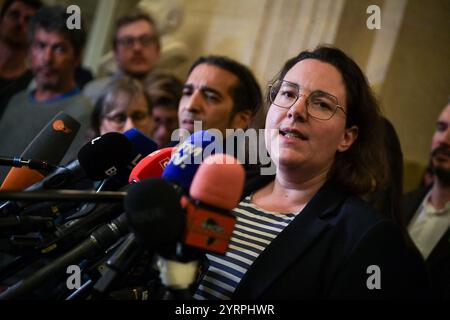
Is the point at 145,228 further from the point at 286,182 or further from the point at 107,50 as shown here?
the point at 107,50

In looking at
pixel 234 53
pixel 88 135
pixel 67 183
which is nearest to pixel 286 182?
pixel 67 183

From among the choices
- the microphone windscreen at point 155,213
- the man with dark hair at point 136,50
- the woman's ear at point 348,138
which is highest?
the man with dark hair at point 136,50

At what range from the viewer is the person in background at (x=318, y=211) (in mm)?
1226

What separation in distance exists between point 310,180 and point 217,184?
60cm

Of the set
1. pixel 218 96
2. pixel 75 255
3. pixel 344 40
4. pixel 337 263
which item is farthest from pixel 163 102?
pixel 75 255

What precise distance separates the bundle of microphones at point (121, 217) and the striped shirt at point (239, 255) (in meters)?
0.15

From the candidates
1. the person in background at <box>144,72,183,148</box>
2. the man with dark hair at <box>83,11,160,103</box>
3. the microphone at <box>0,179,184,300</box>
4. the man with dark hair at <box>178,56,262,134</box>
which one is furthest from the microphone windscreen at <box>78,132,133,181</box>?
the man with dark hair at <box>83,11,160,103</box>

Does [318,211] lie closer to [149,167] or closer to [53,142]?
[149,167]

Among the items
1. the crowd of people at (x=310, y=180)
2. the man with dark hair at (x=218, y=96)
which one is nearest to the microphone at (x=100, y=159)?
the crowd of people at (x=310, y=180)

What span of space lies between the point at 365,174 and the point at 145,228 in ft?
2.64

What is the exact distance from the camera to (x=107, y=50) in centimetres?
401

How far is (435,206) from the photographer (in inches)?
84.6

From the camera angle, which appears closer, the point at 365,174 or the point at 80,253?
the point at 80,253

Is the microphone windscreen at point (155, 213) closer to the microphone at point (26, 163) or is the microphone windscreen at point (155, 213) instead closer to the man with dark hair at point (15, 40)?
the microphone at point (26, 163)
